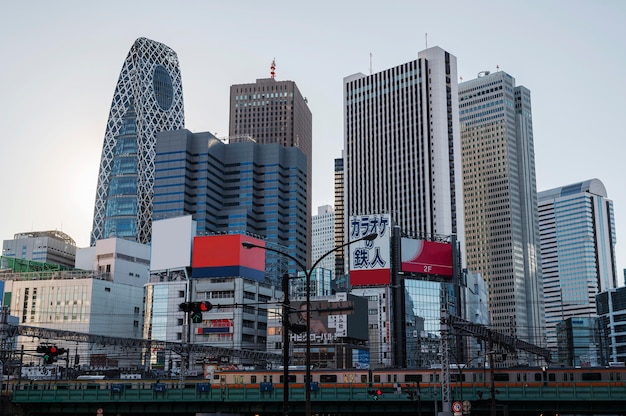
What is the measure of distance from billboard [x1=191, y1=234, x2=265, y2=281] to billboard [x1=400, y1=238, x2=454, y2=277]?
35.4m

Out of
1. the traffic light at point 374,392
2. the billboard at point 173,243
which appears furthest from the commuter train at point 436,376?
the billboard at point 173,243

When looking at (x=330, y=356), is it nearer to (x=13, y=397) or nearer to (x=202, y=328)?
(x=202, y=328)

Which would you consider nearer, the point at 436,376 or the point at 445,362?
the point at 445,362

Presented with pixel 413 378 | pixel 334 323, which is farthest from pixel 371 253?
pixel 413 378

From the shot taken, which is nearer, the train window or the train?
the train

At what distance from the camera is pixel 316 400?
78.9 meters

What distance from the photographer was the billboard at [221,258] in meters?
174

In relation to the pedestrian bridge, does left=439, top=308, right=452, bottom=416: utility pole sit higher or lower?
higher

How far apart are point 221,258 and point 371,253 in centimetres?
3498

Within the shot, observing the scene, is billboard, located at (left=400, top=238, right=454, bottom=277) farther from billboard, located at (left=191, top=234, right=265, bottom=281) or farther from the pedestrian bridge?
the pedestrian bridge

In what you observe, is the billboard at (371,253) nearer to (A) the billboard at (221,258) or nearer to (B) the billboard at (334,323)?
(B) the billboard at (334,323)

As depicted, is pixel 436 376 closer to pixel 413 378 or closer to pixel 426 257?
pixel 413 378

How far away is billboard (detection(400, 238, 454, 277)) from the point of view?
180 m

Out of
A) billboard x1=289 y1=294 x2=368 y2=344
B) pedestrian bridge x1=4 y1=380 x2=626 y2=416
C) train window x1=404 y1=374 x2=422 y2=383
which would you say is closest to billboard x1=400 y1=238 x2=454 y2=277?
billboard x1=289 y1=294 x2=368 y2=344
